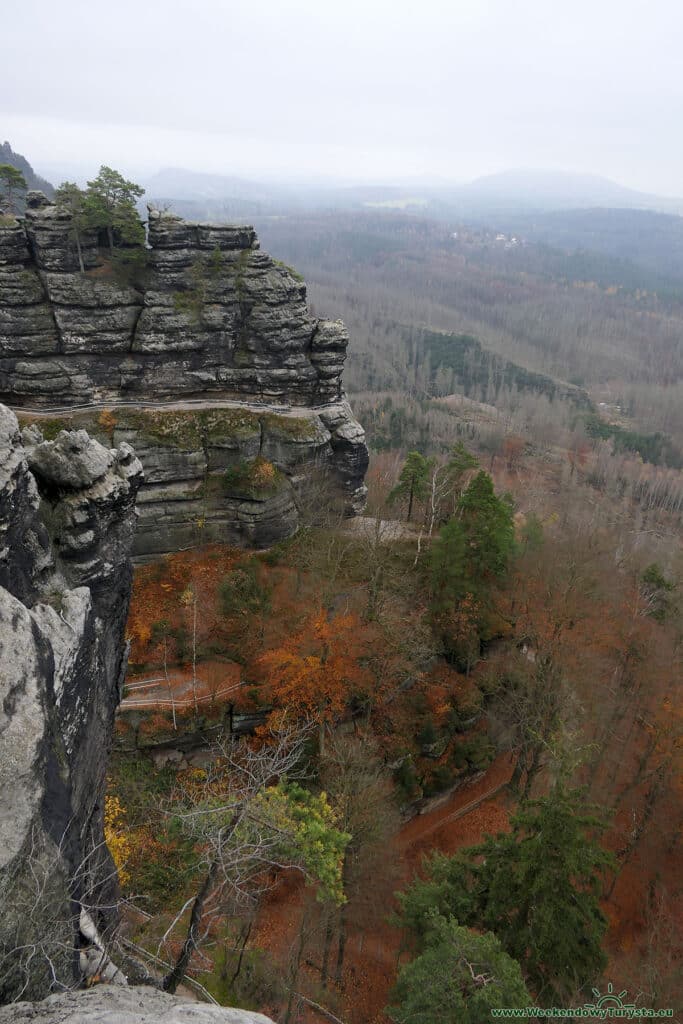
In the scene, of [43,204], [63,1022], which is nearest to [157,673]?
[63,1022]

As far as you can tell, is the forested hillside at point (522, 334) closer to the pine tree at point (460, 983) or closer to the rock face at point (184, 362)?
the rock face at point (184, 362)

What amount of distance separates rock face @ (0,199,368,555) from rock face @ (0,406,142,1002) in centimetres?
1535

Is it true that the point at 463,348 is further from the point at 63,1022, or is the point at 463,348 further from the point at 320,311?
the point at 63,1022

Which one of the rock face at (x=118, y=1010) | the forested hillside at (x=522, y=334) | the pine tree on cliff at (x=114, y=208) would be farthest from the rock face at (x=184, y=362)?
the forested hillside at (x=522, y=334)

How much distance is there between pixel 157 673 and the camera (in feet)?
76.9

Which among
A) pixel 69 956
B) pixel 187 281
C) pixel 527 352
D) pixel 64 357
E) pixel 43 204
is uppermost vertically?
pixel 43 204

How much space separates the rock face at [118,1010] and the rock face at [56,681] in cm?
29

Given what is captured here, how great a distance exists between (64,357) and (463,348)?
11225 cm

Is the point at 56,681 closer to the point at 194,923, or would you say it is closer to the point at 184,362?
the point at 194,923

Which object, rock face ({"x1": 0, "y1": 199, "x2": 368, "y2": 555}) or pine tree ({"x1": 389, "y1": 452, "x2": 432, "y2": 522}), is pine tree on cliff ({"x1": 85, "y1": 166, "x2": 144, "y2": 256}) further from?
pine tree ({"x1": 389, "y1": 452, "x2": 432, "y2": 522})

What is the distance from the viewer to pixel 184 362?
1195 inches

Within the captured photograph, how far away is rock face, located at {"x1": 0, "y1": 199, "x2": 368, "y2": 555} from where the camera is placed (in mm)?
28484

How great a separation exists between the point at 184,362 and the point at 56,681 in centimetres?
2414

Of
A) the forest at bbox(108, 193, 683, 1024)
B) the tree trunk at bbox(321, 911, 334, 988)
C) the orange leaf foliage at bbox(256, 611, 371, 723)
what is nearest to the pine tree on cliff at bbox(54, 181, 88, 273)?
the forest at bbox(108, 193, 683, 1024)
